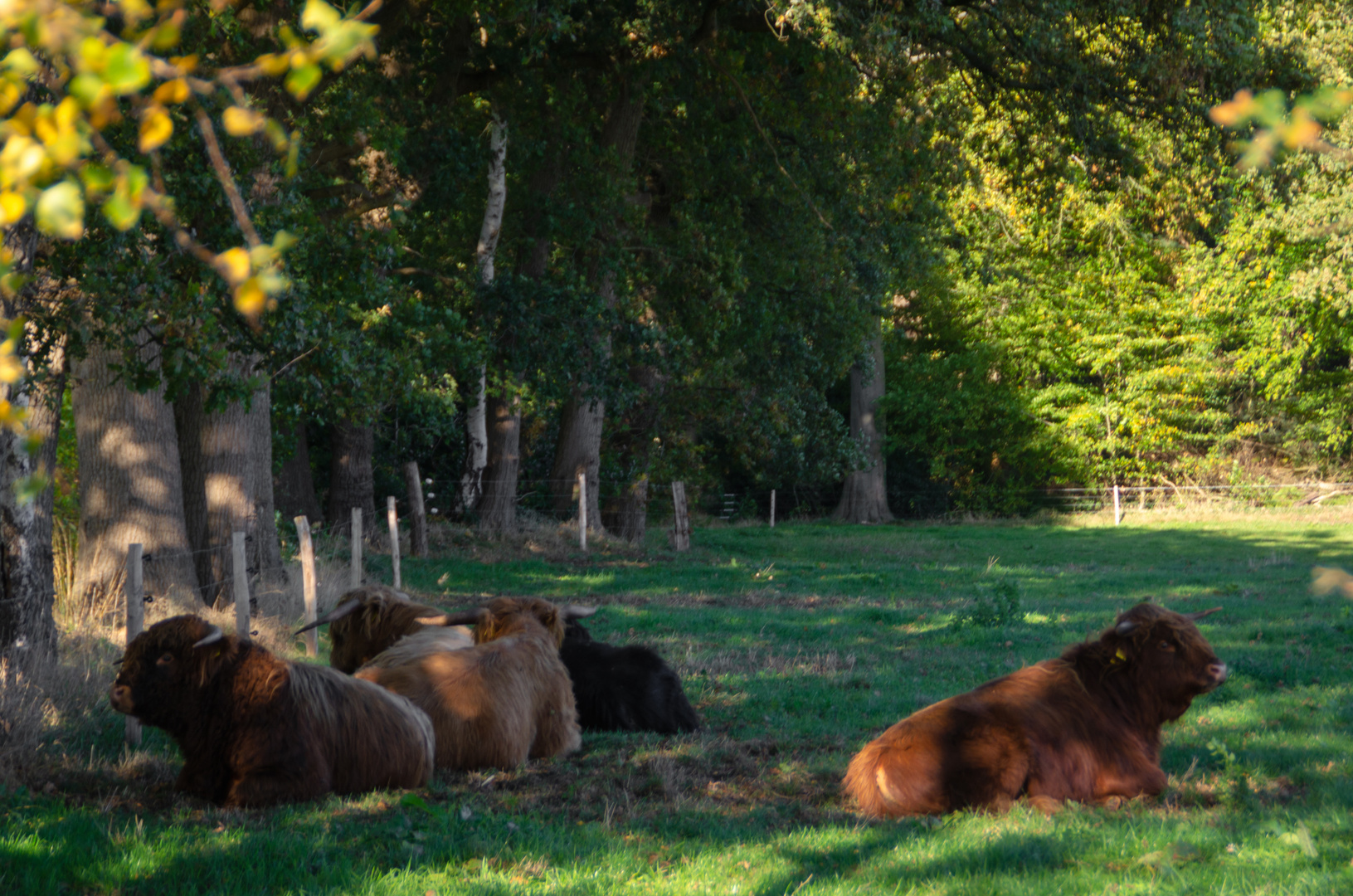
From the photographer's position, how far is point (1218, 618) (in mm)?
13305

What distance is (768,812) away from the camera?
5.91 meters

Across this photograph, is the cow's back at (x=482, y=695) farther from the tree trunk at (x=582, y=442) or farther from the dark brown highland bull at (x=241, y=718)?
the tree trunk at (x=582, y=442)

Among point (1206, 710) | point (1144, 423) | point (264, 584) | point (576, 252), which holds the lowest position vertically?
point (1206, 710)

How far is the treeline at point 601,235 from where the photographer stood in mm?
9711

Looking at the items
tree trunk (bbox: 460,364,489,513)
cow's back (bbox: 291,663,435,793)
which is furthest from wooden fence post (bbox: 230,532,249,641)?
tree trunk (bbox: 460,364,489,513)

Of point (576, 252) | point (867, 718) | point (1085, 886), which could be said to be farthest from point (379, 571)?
point (1085, 886)

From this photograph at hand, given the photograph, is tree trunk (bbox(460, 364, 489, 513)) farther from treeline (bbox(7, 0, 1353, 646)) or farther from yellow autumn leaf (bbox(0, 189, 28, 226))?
yellow autumn leaf (bbox(0, 189, 28, 226))

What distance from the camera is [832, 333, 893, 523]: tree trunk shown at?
39.2 meters

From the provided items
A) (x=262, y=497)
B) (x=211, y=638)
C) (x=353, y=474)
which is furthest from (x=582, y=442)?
(x=211, y=638)

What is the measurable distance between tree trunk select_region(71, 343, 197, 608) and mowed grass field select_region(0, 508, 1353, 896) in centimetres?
380

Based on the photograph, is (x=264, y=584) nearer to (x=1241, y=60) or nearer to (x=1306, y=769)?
(x=1306, y=769)

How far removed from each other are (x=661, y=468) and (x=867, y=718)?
19.1 metres

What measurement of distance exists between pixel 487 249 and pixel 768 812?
15.8 metres

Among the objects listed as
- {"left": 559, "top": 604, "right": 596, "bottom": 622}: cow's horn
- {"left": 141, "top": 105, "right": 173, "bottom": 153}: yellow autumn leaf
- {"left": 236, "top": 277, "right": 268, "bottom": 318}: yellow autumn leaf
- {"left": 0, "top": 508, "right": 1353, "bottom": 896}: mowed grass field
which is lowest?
{"left": 0, "top": 508, "right": 1353, "bottom": 896}: mowed grass field
